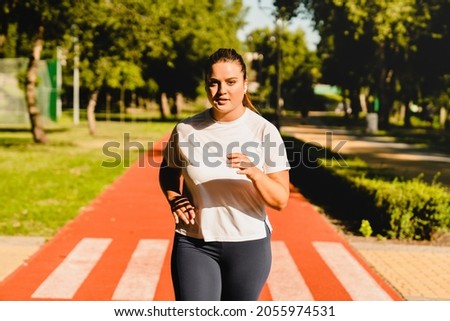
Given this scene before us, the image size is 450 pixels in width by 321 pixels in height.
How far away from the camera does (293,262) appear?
9.13 meters

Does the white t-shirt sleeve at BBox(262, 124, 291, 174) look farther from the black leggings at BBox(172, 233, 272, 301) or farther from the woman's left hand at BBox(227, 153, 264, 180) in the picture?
the black leggings at BBox(172, 233, 272, 301)

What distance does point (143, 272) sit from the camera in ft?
27.6

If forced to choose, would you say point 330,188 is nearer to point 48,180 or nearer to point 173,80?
point 48,180

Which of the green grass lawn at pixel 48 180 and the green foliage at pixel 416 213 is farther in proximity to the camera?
the green grass lawn at pixel 48 180

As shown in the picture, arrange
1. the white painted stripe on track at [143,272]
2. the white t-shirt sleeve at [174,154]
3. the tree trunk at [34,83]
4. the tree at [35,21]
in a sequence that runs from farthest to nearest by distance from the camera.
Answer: the tree trunk at [34,83], the tree at [35,21], the white painted stripe on track at [143,272], the white t-shirt sleeve at [174,154]

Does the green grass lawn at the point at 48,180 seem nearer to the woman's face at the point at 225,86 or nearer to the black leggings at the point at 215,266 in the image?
the black leggings at the point at 215,266

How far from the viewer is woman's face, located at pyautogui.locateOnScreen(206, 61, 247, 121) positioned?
3.57 metres

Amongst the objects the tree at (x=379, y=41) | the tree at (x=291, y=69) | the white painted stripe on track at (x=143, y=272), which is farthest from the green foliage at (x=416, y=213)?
the tree at (x=291, y=69)

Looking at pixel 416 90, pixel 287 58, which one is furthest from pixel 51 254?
pixel 287 58

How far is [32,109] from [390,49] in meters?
28.5

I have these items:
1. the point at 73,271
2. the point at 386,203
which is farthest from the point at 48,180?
the point at 73,271

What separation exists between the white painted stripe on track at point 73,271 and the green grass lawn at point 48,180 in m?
1.22

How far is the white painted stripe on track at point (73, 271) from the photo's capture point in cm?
730

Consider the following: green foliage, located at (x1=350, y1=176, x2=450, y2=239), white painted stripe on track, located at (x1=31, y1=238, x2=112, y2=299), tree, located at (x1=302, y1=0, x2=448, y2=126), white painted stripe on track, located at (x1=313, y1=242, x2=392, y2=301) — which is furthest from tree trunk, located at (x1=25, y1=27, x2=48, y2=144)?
white painted stripe on track, located at (x1=313, y1=242, x2=392, y2=301)
